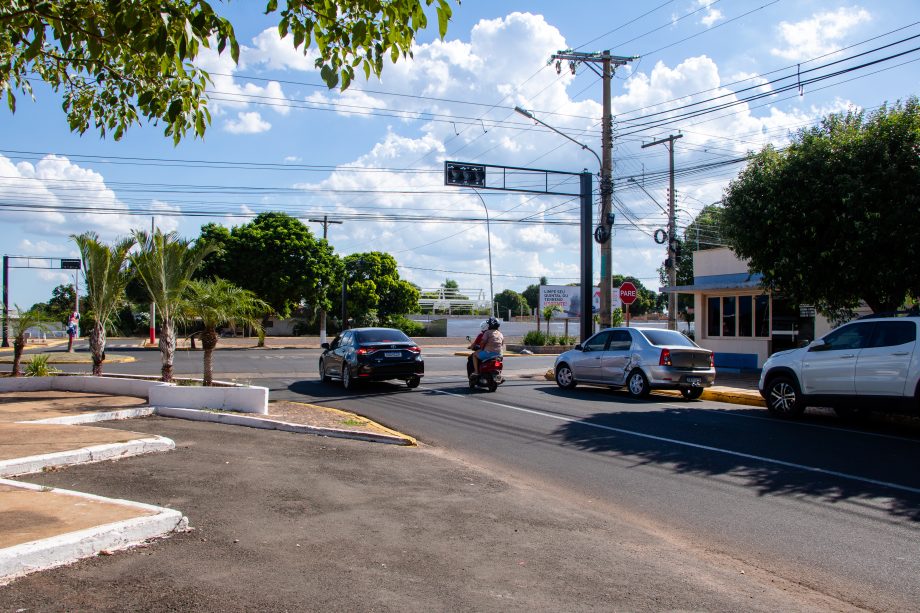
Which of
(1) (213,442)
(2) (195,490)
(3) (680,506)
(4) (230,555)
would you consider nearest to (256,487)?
(2) (195,490)

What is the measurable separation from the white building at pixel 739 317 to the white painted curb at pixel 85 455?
Answer: 61.1 feet

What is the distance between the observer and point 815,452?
31.4 feet

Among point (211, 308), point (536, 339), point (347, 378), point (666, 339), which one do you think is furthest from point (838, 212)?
point (536, 339)

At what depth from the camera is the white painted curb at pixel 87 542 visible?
4285mm

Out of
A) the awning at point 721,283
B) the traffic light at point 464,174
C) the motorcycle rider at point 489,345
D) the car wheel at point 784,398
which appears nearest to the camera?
the car wheel at point 784,398

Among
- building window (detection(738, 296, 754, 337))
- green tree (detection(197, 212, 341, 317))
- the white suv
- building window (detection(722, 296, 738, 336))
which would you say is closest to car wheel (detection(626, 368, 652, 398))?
the white suv

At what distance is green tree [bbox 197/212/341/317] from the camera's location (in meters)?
45.3

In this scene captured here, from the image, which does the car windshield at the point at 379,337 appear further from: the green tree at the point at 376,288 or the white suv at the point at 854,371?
the green tree at the point at 376,288

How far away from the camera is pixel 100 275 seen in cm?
1533

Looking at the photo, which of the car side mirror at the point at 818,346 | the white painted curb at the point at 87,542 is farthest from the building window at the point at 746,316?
the white painted curb at the point at 87,542

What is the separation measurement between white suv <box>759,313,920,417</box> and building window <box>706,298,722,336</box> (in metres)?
13.0

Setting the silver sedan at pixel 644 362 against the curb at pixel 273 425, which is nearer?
the curb at pixel 273 425

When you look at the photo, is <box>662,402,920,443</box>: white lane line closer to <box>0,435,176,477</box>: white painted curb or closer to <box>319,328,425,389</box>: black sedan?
→ <box>319,328,425,389</box>: black sedan

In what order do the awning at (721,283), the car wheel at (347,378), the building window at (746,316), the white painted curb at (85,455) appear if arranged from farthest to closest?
1. the building window at (746,316)
2. the awning at (721,283)
3. the car wheel at (347,378)
4. the white painted curb at (85,455)
